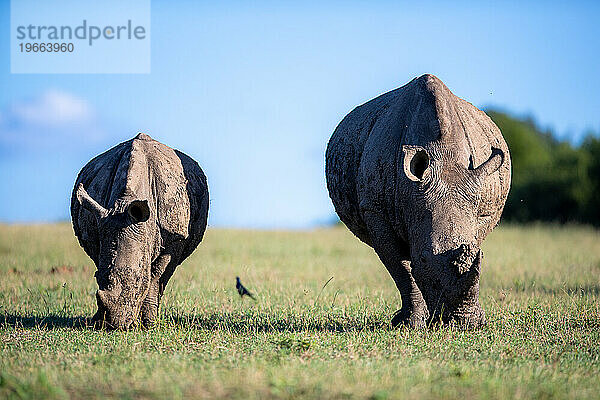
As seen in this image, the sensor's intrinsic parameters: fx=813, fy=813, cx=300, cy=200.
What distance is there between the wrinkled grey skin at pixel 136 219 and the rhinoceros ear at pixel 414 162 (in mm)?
3032

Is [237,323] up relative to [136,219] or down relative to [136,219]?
down

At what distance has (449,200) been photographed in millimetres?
8875

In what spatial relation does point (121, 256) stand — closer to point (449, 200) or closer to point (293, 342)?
point (293, 342)

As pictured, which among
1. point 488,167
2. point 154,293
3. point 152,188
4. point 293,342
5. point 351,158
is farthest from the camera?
point 351,158

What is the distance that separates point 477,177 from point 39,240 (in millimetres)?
14808

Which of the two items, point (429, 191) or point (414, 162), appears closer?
point (429, 191)

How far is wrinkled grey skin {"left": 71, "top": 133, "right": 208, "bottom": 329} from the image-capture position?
366 inches

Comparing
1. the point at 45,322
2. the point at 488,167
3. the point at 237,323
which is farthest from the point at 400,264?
the point at 45,322

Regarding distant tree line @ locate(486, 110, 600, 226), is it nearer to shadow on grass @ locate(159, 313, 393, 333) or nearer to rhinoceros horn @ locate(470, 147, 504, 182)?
shadow on grass @ locate(159, 313, 393, 333)

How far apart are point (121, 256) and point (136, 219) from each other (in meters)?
0.48

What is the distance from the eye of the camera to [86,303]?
1210cm

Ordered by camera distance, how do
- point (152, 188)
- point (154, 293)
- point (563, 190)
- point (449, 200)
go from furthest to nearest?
point (563, 190), point (154, 293), point (152, 188), point (449, 200)

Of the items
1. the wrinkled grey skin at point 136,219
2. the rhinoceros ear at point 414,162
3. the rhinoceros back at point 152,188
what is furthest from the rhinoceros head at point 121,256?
the rhinoceros ear at point 414,162

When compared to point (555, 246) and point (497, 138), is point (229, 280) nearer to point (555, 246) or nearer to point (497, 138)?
point (497, 138)
